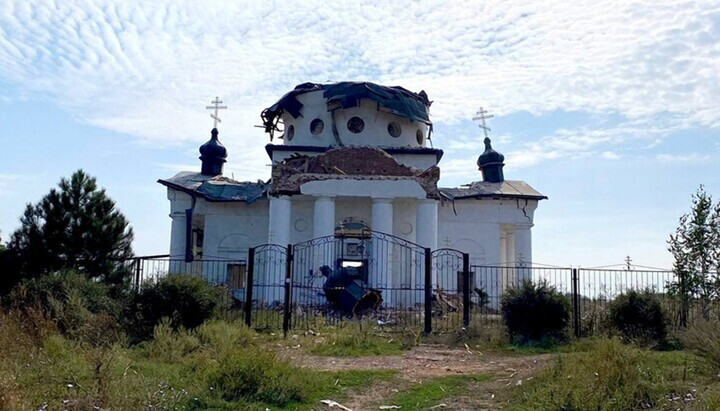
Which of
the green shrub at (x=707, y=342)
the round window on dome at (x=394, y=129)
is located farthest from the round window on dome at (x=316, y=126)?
the green shrub at (x=707, y=342)

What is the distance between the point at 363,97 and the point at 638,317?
644 inches

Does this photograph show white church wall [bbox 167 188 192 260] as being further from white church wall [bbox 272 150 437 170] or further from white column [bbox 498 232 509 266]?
white column [bbox 498 232 509 266]

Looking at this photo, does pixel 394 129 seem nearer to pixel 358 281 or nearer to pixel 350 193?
pixel 350 193

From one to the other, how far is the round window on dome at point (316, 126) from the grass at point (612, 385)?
20984mm

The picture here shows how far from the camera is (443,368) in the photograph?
10820 mm

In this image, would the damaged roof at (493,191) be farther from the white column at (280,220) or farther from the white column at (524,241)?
the white column at (280,220)

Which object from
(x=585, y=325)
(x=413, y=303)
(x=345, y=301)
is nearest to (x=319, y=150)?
(x=413, y=303)

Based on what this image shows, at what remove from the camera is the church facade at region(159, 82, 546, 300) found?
24.3 m

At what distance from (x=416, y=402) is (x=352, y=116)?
21316mm

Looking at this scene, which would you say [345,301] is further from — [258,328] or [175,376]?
[175,376]

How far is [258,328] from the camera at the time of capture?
15.0m

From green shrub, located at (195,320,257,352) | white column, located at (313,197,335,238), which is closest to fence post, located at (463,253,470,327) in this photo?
green shrub, located at (195,320,257,352)

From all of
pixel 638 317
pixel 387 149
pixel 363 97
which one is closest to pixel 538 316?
pixel 638 317

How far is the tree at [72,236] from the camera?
18.6 m
